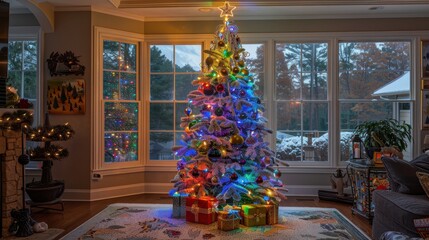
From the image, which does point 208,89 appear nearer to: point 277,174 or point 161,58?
point 277,174

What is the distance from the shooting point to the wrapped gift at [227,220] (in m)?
3.83

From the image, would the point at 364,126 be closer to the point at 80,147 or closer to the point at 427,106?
the point at 427,106

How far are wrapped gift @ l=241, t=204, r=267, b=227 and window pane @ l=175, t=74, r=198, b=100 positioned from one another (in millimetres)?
2378

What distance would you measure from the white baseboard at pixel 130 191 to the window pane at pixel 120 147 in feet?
1.36

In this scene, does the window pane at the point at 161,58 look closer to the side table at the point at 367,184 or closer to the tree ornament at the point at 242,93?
the tree ornament at the point at 242,93

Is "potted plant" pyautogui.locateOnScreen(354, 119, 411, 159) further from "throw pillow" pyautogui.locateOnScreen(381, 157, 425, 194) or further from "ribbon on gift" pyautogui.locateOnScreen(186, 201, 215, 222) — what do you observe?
"ribbon on gift" pyautogui.locateOnScreen(186, 201, 215, 222)

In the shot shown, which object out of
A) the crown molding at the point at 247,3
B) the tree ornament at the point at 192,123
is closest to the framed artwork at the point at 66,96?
the crown molding at the point at 247,3

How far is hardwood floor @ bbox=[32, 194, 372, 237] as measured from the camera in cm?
418

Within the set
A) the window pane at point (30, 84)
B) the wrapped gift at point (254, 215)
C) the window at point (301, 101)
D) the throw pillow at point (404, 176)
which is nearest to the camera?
the throw pillow at point (404, 176)

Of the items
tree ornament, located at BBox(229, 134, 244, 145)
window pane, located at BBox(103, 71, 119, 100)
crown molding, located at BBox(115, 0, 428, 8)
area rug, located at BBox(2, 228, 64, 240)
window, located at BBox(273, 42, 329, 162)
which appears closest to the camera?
area rug, located at BBox(2, 228, 64, 240)

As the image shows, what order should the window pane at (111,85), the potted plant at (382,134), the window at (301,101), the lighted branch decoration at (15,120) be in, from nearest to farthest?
the lighted branch decoration at (15,120), the potted plant at (382,134), the window pane at (111,85), the window at (301,101)

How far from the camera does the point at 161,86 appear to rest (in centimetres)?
591

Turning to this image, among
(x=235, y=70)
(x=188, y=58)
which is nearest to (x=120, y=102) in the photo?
(x=188, y=58)

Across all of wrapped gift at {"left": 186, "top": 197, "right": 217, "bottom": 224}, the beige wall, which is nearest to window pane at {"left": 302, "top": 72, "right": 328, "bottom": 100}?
wrapped gift at {"left": 186, "top": 197, "right": 217, "bottom": 224}
